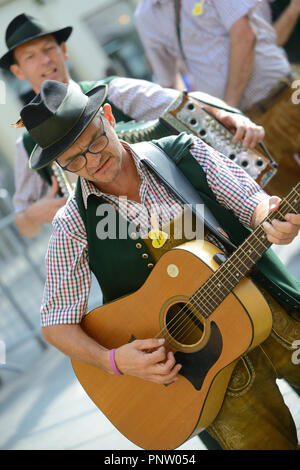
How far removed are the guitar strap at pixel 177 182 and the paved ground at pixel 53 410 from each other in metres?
1.28

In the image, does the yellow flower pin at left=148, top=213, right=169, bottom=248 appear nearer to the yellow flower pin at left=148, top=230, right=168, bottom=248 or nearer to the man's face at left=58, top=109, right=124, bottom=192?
the yellow flower pin at left=148, top=230, right=168, bottom=248

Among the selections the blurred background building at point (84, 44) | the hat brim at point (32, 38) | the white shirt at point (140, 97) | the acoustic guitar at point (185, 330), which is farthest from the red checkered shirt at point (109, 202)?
the blurred background building at point (84, 44)

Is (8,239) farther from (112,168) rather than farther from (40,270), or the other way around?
(112,168)

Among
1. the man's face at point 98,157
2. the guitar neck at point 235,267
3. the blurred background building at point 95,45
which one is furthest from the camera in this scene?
the blurred background building at point 95,45

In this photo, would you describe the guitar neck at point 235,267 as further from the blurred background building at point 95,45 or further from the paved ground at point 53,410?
the blurred background building at point 95,45

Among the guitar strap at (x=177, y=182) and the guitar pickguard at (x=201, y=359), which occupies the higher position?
the guitar strap at (x=177, y=182)

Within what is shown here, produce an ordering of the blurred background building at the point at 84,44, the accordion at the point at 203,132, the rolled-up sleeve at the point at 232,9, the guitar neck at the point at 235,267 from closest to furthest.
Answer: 1. the guitar neck at the point at 235,267
2. the accordion at the point at 203,132
3. the rolled-up sleeve at the point at 232,9
4. the blurred background building at the point at 84,44

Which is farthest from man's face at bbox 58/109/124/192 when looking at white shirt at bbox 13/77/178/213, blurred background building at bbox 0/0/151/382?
blurred background building at bbox 0/0/151/382

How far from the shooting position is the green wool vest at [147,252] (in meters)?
2.09

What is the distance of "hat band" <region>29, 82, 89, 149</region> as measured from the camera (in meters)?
1.97

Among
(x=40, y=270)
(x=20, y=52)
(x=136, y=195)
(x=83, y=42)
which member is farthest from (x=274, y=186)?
(x=83, y=42)

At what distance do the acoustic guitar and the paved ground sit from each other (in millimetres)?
910

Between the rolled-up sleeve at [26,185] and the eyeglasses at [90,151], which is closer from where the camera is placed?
the eyeglasses at [90,151]
